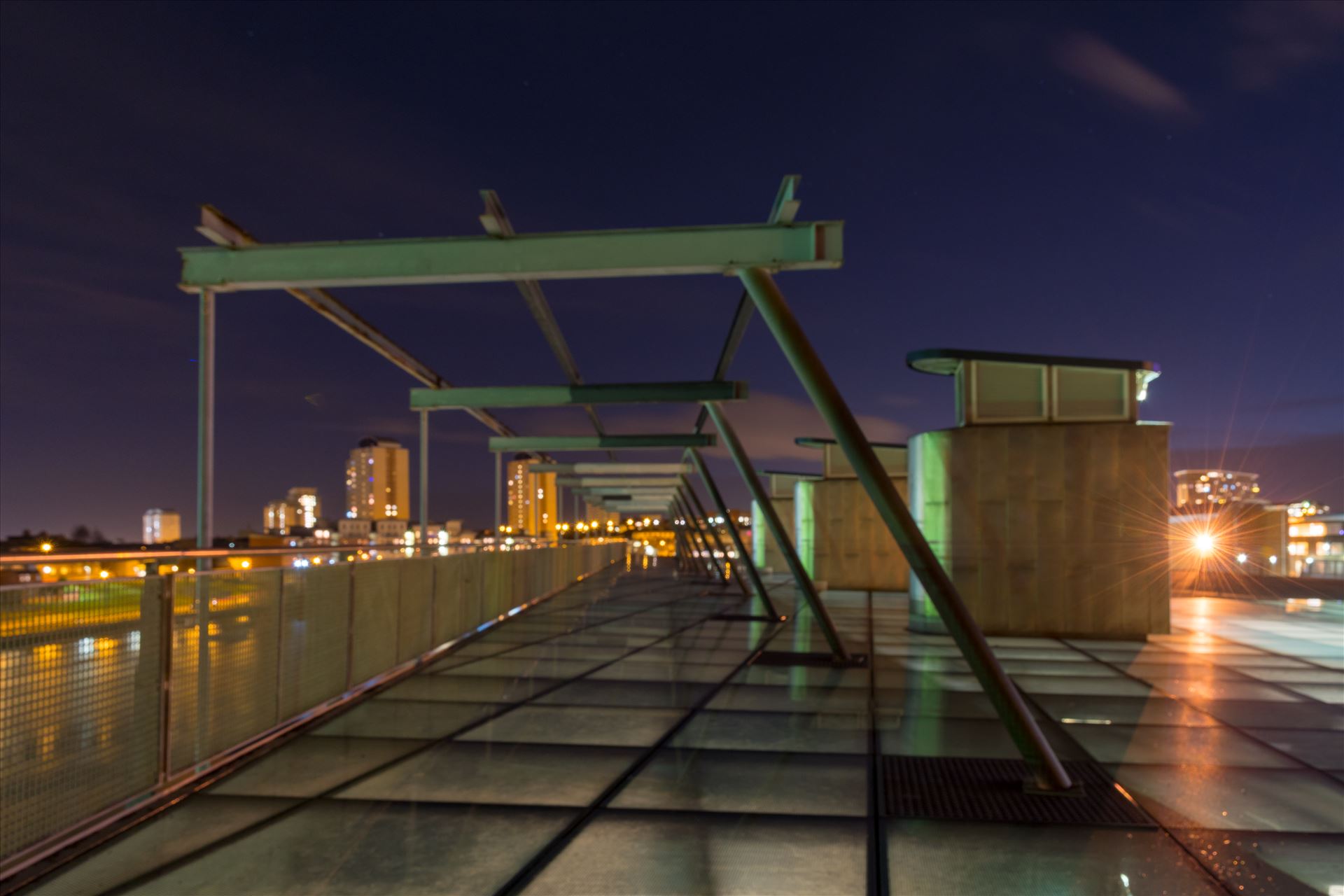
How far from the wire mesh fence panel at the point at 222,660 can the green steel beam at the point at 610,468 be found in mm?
22932

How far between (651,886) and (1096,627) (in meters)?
14.2

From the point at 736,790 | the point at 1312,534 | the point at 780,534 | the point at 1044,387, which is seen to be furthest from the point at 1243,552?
the point at 1312,534

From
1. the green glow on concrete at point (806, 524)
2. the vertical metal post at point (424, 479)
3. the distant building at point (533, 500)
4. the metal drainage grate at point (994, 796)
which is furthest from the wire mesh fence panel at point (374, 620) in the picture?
the green glow on concrete at point (806, 524)

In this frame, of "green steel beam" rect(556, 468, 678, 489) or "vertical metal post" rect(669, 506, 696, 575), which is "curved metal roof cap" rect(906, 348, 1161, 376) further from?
"vertical metal post" rect(669, 506, 696, 575)

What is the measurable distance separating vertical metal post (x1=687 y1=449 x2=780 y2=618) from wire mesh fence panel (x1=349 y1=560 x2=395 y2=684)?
8263 millimetres

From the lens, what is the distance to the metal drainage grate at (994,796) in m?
5.83

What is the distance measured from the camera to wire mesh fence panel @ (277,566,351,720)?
8289 mm

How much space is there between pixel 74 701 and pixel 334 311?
6.13 metres

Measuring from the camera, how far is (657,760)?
716cm

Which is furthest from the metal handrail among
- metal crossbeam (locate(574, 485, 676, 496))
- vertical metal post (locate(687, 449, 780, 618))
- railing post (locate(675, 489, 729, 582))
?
metal crossbeam (locate(574, 485, 676, 496))

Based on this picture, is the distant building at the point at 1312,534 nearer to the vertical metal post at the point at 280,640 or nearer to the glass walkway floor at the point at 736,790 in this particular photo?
the glass walkway floor at the point at 736,790

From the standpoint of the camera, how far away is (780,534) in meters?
14.7

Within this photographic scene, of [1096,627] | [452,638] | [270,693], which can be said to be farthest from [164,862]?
[1096,627]

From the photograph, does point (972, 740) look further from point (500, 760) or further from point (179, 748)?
point (179, 748)
